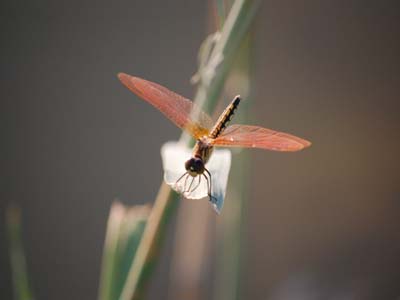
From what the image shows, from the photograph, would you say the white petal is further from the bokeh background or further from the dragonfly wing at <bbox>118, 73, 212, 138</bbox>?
the bokeh background

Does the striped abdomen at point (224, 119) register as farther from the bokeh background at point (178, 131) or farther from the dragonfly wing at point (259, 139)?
the bokeh background at point (178, 131)

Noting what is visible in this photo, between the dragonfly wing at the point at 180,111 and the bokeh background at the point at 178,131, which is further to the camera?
the bokeh background at the point at 178,131

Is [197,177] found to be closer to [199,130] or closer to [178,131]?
[199,130]

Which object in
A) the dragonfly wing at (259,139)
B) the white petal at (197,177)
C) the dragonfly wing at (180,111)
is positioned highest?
the dragonfly wing at (180,111)

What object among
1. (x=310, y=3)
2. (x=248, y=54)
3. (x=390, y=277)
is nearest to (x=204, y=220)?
(x=248, y=54)

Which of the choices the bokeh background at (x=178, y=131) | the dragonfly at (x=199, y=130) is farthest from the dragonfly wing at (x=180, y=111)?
the bokeh background at (x=178, y=131)

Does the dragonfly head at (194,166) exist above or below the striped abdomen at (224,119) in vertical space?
below
